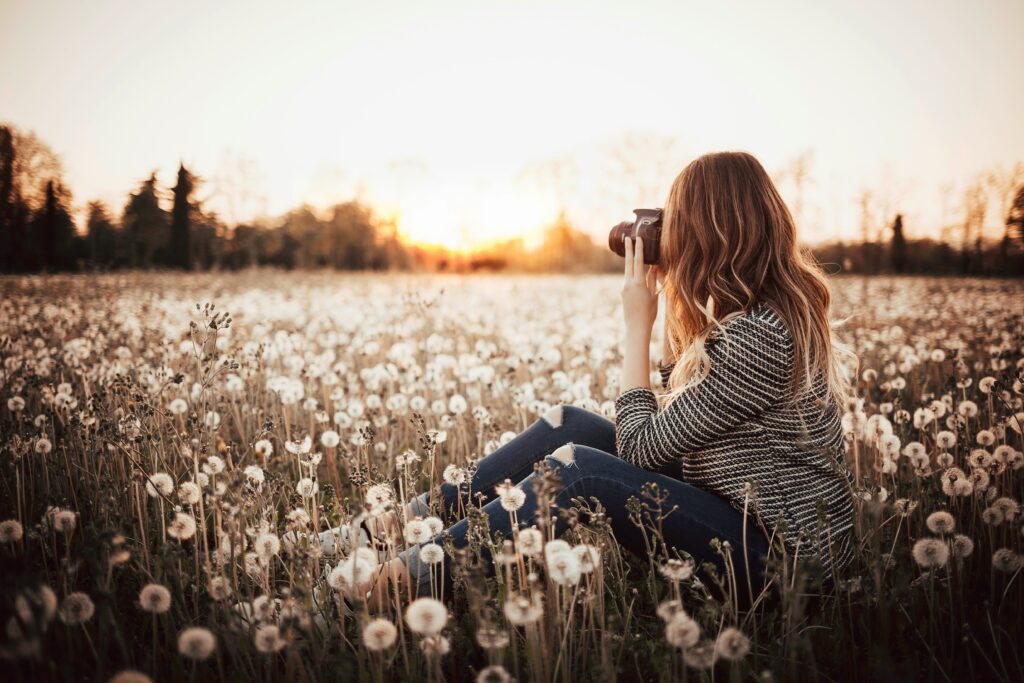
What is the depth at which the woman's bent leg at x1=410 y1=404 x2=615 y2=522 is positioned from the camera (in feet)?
8.87

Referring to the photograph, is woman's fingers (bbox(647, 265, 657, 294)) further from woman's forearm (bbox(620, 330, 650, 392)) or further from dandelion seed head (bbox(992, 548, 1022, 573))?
dandelion seed head (bbox(992, 548, 1022, 573))

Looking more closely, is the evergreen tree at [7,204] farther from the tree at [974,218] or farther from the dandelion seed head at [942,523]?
the tree at [974,218]

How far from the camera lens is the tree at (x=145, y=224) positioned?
Answer: 1416 cm

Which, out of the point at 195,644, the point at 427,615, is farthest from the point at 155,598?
the point at 427,615

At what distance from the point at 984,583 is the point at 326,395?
4032 mm

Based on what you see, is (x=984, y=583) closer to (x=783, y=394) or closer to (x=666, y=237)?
(x=783, y=394)

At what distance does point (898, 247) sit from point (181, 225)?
2443 cm

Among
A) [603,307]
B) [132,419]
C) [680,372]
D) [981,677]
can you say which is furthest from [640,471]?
[603,307]

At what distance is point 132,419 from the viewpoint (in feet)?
9.48

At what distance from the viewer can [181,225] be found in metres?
20.4

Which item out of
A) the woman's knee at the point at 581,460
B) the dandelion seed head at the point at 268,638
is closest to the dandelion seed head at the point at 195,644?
the dandelion seed head at the point at 268,638

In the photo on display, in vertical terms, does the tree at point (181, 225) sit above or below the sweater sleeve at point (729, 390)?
above

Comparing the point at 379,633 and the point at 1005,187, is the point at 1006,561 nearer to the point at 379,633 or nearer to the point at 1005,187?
the point at 379,633

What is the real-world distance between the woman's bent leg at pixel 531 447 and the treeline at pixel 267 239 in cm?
220
